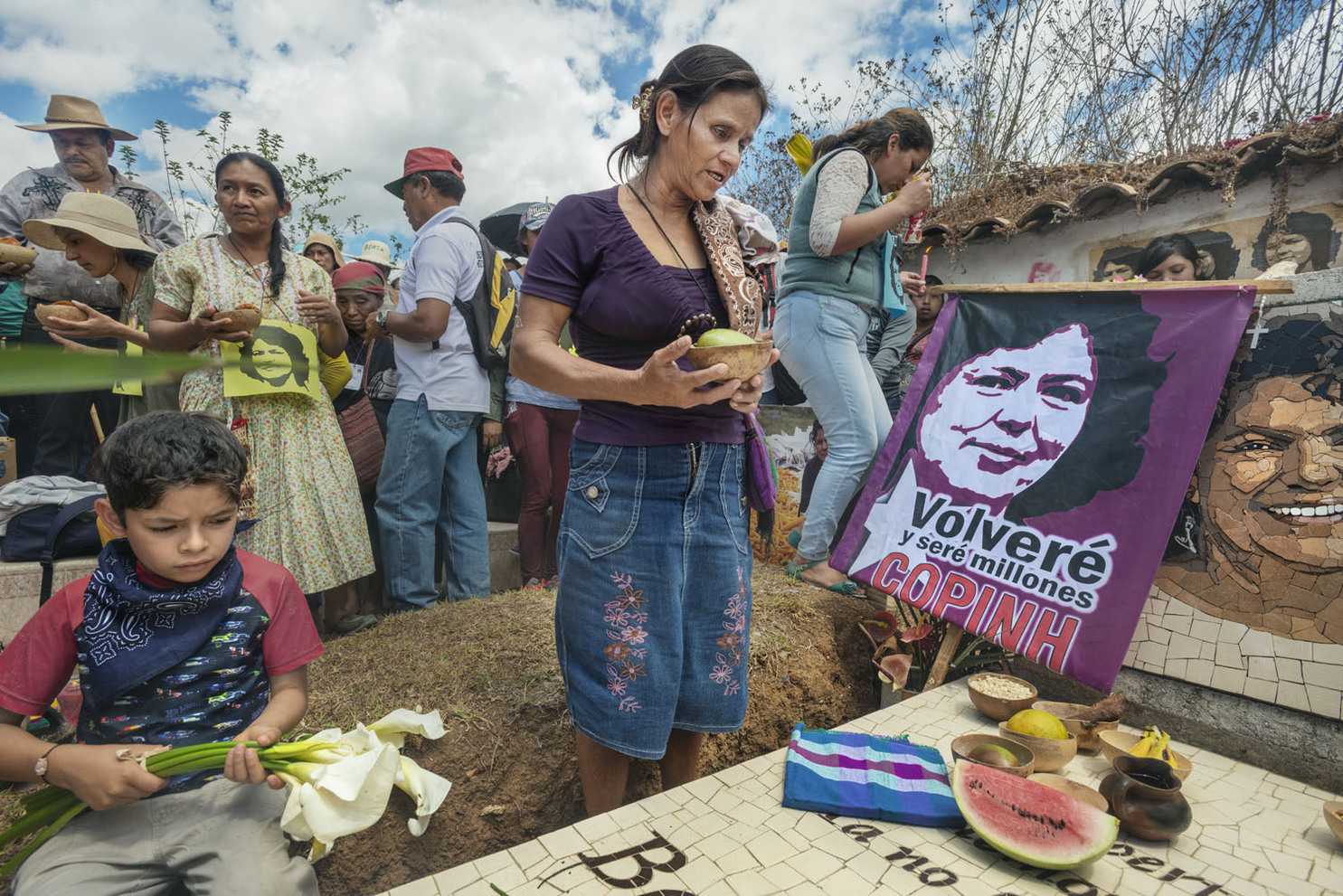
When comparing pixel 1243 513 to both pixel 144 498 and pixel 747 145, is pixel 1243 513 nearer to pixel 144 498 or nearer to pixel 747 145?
pixel 747 145

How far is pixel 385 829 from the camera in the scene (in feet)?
7.00

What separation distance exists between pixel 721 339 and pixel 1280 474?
200cm

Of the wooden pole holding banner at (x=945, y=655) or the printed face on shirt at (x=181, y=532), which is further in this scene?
the wooden pole holding banner at (x=945, y=655)

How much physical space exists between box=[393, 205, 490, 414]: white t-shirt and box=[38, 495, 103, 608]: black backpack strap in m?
1.33

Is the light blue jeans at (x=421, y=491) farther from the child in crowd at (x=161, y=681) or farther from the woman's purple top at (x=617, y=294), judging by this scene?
the woman's purple top at (x=617, y=294)

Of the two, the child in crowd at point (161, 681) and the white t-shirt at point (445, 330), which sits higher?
the white t-shirt at point (445, 330)

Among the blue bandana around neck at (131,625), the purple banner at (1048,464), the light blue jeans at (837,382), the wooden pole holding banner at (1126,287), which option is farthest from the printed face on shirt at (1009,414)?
the blue bandana around neck at (131,625)

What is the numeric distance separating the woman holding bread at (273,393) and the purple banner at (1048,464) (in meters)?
2.24

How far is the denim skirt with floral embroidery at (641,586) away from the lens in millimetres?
1735

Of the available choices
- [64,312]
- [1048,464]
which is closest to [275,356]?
[64,312]

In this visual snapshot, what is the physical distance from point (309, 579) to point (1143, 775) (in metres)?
3.02

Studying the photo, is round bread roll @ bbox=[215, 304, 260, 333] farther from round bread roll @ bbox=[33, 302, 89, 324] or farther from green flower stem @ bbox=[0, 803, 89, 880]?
green flower stem @ bbox=[0, 803, 89, 880]

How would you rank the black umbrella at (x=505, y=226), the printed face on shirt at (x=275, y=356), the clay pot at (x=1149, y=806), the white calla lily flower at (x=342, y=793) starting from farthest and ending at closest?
the black umbrella at (x=505, y=226) → the printed face on shirt at (x=275, y=356) → the clay pot at (x=1149, y=806) → the white calla lily flower at (x=342, y=793)

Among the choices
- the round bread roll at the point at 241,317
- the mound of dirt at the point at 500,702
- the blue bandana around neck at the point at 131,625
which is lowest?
the mound of dirt at the point at 500,702
